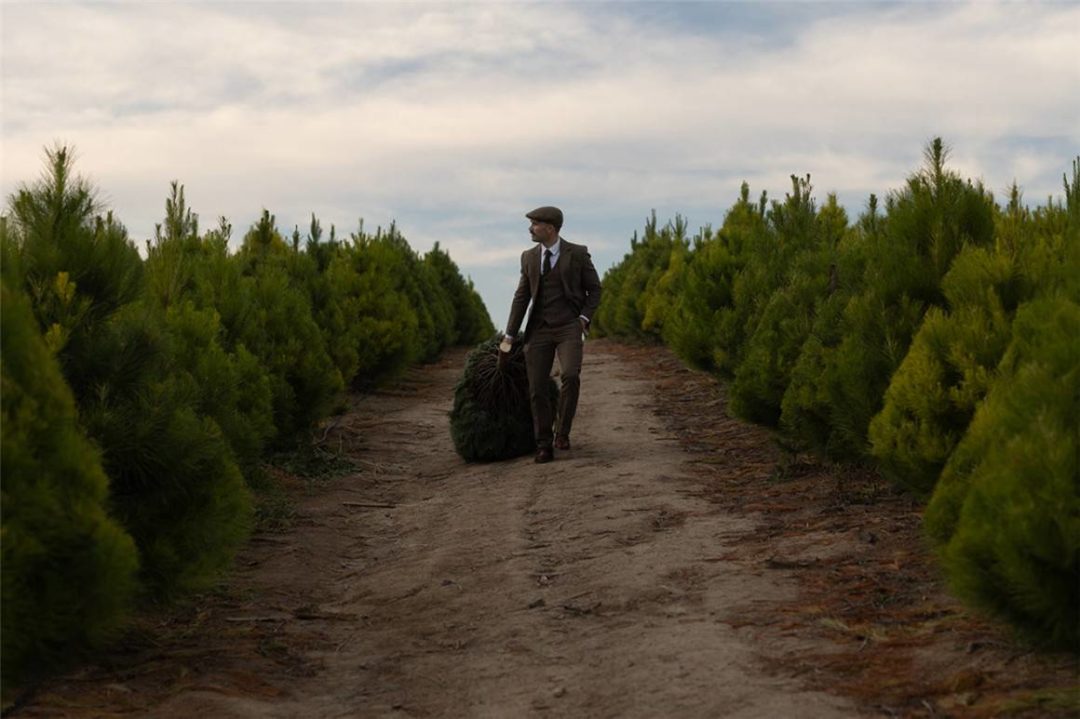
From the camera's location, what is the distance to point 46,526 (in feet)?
16.0

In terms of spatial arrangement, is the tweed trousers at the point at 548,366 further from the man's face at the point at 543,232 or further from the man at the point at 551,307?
the man's face at the point at 543,232

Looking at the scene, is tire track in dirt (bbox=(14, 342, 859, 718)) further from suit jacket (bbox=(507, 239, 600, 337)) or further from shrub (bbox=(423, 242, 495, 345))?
shrub (bbox=(423, 242, 495, 345))

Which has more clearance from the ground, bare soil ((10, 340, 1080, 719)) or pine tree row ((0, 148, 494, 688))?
pine tree row ((0, 148, 494, 688))

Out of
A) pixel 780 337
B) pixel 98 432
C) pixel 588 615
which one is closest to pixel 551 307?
pixel 780 337

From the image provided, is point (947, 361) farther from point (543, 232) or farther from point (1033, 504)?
point (543, 232)

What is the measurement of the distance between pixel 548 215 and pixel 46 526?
7.57 metres

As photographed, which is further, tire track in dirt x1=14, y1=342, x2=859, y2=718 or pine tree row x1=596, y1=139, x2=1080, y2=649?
tire track in dirt x1=14, y1=342, x2=859, y2=718

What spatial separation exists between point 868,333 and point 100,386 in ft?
17.2

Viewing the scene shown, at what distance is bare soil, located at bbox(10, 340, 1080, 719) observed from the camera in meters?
5.38

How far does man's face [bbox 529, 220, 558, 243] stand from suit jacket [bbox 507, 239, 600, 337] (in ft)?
0.24

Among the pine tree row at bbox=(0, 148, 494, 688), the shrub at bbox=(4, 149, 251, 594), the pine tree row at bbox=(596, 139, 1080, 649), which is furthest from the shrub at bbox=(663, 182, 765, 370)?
the shrub at bbox=(4, 149, 251, 594)

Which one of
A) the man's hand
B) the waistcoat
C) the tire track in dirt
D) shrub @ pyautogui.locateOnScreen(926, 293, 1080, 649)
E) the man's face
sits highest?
the man's face

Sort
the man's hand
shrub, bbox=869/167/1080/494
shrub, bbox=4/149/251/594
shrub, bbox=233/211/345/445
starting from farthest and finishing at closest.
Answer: shrub, bbox=233/211/345/445
the man's hand
shrub, bbox=869/167/1080/494
shrub, bbox=4/149/251/594

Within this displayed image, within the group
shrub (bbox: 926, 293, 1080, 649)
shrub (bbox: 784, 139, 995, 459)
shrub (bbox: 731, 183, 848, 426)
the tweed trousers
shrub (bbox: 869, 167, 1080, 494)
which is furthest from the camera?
the tweed trousers
